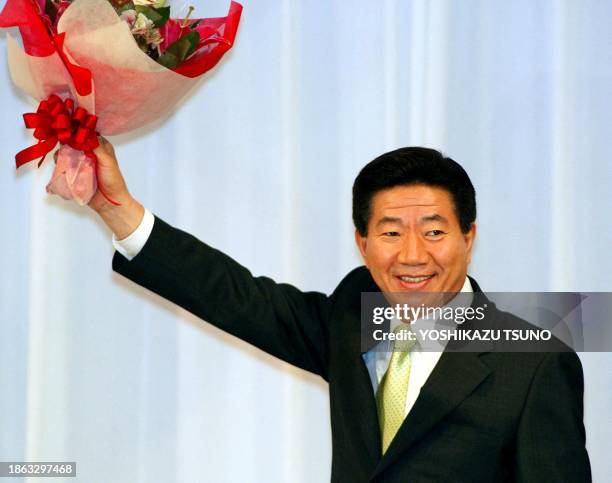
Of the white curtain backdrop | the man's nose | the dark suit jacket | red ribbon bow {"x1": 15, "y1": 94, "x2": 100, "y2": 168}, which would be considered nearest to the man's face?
the man's nose

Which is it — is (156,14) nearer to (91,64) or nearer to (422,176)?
(91,64)

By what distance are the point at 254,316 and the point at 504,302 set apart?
2.77 ft

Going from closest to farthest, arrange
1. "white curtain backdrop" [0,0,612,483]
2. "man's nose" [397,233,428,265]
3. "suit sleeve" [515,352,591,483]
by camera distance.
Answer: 1. "suit sleeve" [515,352,591,483]
2. "man's nose" [397,233,428,265]
3. "white curtain backdrop" [0,0,612,483]

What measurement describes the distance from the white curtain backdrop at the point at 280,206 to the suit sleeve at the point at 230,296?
591 millimetres

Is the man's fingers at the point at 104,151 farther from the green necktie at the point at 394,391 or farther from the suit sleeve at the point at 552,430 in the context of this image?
the suit sleeve at the point at 552,430

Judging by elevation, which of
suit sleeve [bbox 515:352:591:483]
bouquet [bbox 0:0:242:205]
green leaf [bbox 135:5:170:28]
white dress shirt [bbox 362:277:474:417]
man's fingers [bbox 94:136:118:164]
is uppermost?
green leaf [bbox 135:5:170:28]

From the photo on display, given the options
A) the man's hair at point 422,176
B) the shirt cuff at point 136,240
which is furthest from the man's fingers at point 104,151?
the man's hair at point 422,176

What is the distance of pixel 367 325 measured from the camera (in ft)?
5.41

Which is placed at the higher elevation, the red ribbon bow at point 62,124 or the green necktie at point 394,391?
the red ribbon bow at point 62,124

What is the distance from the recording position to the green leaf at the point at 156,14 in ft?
4.89

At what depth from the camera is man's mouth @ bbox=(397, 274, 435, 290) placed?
156 centimetres

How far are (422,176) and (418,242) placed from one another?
12 cm

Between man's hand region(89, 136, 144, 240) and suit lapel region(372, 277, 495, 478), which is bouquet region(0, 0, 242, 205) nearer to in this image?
man's hand region(89, 136, 144, 240)

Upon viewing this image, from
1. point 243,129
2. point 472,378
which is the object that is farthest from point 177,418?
point 472,378
